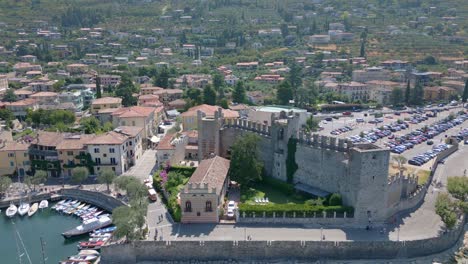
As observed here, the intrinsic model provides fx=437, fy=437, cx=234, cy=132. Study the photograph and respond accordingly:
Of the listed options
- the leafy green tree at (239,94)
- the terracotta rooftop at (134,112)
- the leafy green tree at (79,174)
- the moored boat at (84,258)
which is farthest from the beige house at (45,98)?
Answer: the moored boat at (84,258)

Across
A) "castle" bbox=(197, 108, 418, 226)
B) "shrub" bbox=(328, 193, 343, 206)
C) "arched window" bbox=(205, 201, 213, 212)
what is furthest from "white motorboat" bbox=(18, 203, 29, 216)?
"shrub" bbox=(328, 193, 343, 206)

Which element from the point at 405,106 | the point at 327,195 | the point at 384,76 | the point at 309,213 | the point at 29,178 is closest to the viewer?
the point at 309,213

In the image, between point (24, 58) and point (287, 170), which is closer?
point (287, 170)

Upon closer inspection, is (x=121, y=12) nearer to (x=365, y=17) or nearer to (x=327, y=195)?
(x=365, y=17)

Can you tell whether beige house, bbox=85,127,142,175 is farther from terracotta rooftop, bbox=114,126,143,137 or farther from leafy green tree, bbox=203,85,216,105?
leafy green tree, bbox=203,85,216,105

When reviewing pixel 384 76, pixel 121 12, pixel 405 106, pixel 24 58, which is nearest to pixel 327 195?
pixel 405 106

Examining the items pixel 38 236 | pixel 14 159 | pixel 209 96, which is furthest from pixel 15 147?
pixel 209 96
